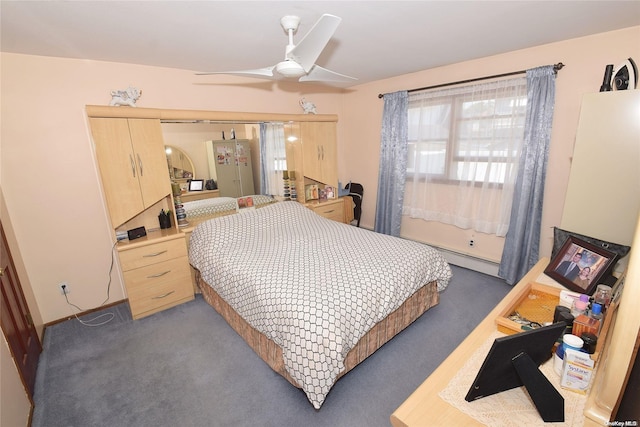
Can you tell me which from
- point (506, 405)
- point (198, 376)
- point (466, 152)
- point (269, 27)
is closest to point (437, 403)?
point (506, 405)

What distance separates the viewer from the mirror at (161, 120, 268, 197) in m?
3.00

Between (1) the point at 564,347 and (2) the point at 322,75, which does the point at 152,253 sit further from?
(1) the point at 564,347

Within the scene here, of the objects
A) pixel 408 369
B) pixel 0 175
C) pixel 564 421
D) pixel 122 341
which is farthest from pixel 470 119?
pixel 0 175

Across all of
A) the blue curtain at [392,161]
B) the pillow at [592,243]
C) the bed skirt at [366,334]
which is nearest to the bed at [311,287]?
the bed skirt at [366,334]

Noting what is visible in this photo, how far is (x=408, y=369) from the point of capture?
2.05 m

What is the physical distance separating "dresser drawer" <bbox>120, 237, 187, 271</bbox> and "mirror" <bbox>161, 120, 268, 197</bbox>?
0.74m

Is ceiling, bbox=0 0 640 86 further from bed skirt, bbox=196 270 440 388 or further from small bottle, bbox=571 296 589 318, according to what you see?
bed skirt, bbox=196 270 440 388

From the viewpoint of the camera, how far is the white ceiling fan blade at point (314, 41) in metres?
1.42

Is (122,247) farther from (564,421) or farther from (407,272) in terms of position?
(564,421)

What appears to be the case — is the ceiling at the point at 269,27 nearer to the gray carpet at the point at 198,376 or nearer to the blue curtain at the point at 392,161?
the blue curtain at the point at 392,161

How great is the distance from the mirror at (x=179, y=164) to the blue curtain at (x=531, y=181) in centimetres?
346

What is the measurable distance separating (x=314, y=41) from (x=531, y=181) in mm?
2560

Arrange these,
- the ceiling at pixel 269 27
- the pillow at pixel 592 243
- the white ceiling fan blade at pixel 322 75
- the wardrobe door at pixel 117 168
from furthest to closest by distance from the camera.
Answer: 1. the wardrobe door at pixel 117 168
2. the white ceiling fan blade at pixel 322 75
3. the ceiling at pixel 269 27
4. the pillow at pixel 592 243

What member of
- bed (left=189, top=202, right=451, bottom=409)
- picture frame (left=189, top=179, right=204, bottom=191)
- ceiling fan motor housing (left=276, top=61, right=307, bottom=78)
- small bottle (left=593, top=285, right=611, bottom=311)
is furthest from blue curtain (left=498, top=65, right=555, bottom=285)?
picture frame (left=189, top=179, right=204, bottom=191)
